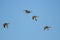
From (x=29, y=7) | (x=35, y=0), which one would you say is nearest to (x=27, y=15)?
(x=29, y=7)

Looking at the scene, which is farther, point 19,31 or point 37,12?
point 37,12

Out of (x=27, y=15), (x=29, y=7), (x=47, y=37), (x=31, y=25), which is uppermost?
(x=29, y=7)

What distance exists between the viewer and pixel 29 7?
212 cm

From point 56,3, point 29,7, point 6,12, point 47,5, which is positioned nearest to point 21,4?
point 29,7

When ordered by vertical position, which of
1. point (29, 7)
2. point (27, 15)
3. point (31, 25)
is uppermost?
point (29, 7)

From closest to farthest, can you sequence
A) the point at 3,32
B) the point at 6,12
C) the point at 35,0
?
the point at 3,32 → the point at 6,12 → the point at 35,0

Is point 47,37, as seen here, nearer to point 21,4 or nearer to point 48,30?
point 48,30

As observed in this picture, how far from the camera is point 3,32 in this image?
1907mm

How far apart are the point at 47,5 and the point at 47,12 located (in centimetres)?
11

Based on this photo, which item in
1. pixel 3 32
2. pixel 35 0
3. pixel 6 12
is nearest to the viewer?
pixel 3 32

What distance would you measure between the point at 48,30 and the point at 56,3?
452mm

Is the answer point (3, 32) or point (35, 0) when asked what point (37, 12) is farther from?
point (3, 32)

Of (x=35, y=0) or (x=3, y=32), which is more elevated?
(x=35, y=0)

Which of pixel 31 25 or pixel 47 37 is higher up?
pixel 31 25
